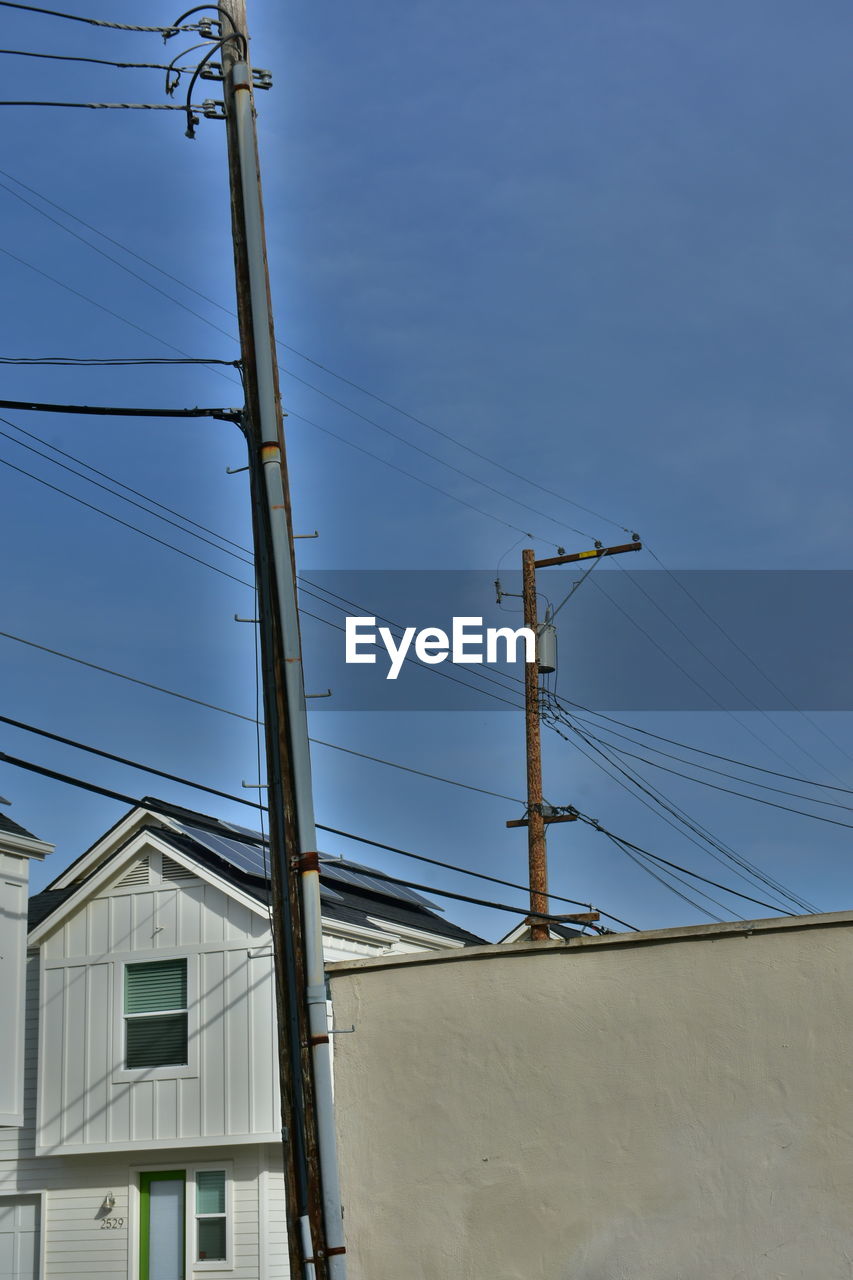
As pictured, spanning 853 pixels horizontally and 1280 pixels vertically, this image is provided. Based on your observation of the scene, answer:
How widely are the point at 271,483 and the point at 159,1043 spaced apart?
1414 centimetres

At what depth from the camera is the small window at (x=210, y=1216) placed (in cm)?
2088

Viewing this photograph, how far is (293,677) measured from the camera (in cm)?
976

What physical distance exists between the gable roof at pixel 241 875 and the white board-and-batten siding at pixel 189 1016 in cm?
39

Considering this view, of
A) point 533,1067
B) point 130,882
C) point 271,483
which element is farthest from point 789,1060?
point 130,882

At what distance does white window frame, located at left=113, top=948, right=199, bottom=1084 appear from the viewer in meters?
21.4

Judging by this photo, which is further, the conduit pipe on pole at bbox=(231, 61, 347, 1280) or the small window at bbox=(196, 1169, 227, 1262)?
the small window at bbox=(196, 1169, 227, 1262)

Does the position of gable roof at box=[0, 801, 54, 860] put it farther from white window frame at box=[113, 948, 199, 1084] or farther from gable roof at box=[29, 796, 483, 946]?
white window frame at box=[113, 948, 199, 1084]

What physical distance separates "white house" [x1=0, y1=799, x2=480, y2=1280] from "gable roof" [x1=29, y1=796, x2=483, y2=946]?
0.18 feet

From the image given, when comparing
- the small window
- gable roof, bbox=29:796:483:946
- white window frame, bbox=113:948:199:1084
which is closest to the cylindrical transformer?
gable roof, bbox=29:796:483:946

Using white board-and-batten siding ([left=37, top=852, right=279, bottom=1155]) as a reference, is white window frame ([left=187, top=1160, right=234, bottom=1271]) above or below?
below

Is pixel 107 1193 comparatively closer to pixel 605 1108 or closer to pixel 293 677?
pixel 293 677

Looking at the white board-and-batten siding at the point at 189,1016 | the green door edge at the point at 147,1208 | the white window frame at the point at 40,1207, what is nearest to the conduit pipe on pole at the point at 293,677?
the white board-and-batten siding at the point at 189,1016

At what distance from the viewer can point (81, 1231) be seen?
21891mm

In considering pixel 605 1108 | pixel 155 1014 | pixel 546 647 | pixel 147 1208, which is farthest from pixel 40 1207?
pixel 605 1108
